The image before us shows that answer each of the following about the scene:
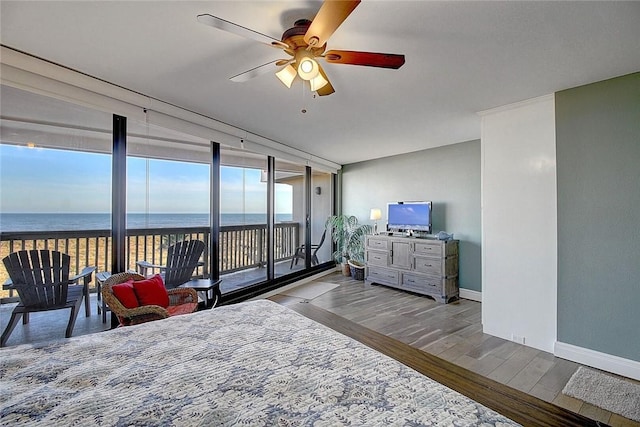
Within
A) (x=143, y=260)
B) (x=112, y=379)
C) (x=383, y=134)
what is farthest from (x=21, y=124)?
(x=383, y=134)

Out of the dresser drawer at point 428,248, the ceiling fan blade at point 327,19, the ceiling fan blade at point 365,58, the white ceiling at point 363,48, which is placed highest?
the white ceiling at point 363,48

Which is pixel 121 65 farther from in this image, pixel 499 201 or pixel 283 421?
pixel 499 201

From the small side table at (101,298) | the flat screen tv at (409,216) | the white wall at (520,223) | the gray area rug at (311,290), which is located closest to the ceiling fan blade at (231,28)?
the small side table at (101,298)

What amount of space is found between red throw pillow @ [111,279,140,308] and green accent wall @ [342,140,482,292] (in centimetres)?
442

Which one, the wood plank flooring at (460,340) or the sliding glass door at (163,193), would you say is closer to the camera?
the wood plank flooring at (460,340)

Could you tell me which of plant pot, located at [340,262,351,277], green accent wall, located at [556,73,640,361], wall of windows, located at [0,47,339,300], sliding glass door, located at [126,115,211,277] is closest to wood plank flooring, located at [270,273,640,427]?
green accent wall, located at [556,73,640,361]

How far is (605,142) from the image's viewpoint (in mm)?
2377

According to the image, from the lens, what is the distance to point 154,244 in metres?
3.18

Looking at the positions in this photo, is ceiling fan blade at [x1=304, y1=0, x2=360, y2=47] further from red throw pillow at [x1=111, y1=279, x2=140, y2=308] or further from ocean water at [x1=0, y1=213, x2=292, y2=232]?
ocean water at [x1=0, y1=213, x2=292, y2=232]

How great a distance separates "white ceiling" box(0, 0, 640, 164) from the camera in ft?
5.12

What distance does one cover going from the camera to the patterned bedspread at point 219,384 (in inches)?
34.9

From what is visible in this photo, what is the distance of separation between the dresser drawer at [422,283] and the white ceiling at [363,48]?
2469 mm

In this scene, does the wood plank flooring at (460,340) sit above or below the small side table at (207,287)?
below

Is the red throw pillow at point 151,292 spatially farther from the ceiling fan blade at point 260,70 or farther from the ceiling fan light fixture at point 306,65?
the ceiling fan light fixture at point 306,65
